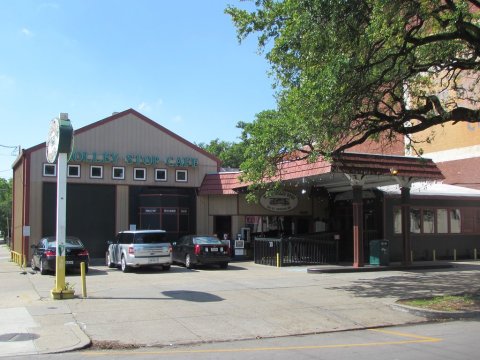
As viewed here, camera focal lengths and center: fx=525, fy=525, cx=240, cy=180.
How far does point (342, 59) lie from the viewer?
12.6 m

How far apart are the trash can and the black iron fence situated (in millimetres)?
1940

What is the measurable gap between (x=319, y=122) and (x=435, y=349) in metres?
7.15

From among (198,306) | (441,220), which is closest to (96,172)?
(198,306)

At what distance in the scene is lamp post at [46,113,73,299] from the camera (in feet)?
44.3

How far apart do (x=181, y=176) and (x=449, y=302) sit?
732 inches

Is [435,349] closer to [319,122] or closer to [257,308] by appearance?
[257,308]

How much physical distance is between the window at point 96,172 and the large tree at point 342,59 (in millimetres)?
11918

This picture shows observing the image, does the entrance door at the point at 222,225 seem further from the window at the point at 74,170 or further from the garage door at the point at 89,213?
the window at the point at 74,170

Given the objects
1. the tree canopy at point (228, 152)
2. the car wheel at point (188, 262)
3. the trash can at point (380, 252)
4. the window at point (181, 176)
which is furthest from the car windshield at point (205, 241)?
the tree canopy at point (228, 152)

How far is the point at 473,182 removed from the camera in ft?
107

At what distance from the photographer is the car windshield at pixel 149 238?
20.7 m

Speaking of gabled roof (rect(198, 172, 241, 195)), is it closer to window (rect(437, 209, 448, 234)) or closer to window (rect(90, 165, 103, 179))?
window (rect(90, 165, 103, 179))

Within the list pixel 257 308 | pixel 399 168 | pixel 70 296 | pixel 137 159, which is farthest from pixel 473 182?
pixel 70 296

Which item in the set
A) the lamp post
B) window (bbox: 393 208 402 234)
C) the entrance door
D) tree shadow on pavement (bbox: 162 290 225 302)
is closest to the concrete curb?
tree shadow on pavement (bbox: 162 290 225 302)
